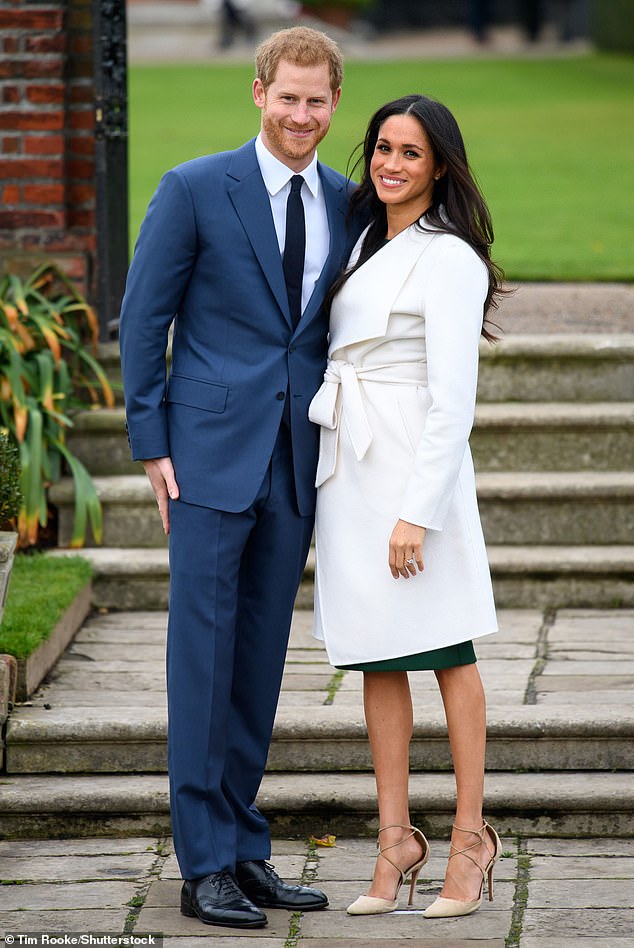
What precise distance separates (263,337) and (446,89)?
16445 millimetres

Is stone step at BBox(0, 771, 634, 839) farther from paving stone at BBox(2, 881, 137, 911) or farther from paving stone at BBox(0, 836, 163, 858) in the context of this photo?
paving stone at BBox(2, 881, 137, 911)

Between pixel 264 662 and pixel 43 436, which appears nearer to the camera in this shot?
pixel 264 662

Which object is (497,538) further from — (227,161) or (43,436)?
(227,161)

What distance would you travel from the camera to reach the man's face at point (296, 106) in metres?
3.52

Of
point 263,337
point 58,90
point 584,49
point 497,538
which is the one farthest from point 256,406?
point 584,49

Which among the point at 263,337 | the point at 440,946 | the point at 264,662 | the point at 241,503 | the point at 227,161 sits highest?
the point at 227,161

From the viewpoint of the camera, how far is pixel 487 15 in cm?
2952

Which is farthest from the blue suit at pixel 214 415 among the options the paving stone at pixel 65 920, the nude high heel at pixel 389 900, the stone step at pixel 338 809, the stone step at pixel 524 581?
the stone step at pixel 524 581

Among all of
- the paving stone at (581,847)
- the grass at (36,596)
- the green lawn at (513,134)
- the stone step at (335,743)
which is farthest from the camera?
→ the green lawn at (513,134)

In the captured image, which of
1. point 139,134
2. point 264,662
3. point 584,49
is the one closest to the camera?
point 264,662

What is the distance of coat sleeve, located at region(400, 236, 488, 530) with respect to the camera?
351 cm

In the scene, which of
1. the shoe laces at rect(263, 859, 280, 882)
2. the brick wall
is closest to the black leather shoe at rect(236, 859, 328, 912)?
the shoe laces at rect(263, 859, 280, 882)

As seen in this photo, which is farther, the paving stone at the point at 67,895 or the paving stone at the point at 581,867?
the paving stone at the point at 581,867

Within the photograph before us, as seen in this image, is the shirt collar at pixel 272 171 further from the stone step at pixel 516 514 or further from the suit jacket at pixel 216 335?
the stone step at pixel 516 514
